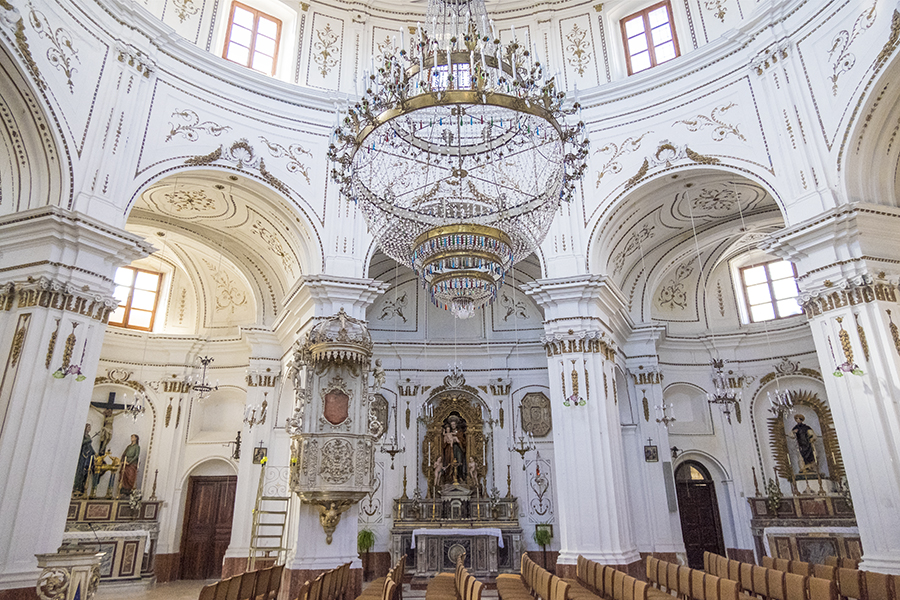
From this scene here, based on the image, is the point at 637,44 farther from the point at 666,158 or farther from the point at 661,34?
the point at 666,158

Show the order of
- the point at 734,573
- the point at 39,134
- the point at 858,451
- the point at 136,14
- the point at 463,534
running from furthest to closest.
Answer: the point at 463,534
the point at 136,14
the point at 39,134
the point at 858,451
the point at 734,573

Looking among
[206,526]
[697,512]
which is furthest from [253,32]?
[697,512]

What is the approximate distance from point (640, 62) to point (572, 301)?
18.4 ft

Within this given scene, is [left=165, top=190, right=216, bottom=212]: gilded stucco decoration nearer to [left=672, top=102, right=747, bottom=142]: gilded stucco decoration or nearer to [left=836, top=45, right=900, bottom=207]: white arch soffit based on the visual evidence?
[left=672, top=102, right=747, bottom=142]: gilded stucco decoration

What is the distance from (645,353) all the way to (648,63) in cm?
643

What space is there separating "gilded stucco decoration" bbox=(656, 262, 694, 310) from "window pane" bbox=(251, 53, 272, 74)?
35.9 feet

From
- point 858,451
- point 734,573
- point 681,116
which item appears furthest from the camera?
point 681,116

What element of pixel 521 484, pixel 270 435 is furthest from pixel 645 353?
pixel 270 435

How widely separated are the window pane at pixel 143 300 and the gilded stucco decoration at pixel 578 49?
12.1 meters

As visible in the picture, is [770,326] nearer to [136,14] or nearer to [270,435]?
[270,435]

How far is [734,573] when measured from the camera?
7.85 metres

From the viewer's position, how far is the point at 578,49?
1347 cm

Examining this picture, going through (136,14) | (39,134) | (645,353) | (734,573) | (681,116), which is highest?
(136,14)

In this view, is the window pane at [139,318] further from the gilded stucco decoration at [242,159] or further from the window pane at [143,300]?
the gilded stucco decoration at [242,159]
